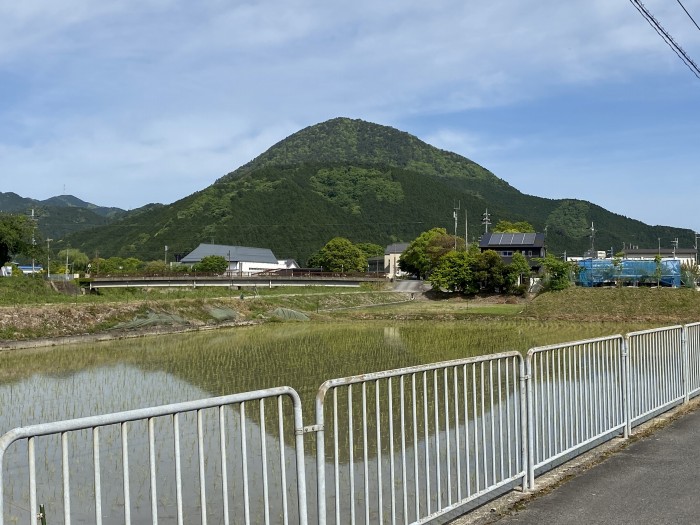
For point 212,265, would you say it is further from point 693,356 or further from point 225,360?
point 693,356

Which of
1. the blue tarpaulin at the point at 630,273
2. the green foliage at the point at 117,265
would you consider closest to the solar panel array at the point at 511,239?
the blue tarpaulin at the point at 630,273

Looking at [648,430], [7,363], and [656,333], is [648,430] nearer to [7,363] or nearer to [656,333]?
[656,333]

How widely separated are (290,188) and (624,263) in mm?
128622

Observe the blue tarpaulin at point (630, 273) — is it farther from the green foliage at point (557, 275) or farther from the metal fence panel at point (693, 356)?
the metal fence panel at point (693, 356)

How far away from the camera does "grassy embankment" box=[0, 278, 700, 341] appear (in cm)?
3503

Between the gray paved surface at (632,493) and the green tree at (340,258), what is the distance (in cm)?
11341

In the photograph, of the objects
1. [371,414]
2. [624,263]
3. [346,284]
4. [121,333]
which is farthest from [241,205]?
[371,414]

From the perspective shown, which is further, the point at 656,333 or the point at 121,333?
the point at 121,333

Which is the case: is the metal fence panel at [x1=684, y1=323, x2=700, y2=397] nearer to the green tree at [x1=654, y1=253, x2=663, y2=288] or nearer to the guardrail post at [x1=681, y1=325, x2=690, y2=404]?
the guardrail post at [x1=681, y1=325, x2=690, y2=404]

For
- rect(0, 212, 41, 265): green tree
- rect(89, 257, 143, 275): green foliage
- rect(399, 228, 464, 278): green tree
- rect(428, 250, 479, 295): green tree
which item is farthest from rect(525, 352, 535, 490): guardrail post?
rect(89, 257, 143, 275): green foliage

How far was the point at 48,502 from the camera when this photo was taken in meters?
7.48

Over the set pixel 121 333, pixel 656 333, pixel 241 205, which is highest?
pixel 241 205

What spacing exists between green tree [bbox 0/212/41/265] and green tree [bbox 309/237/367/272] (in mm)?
60641

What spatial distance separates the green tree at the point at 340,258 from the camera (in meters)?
122
